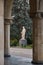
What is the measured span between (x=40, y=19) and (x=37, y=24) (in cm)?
38

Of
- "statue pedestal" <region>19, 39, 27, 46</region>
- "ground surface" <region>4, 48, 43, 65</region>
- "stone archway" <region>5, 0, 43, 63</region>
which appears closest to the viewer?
"stone archway" <region>5, 0, 43, 63</region>

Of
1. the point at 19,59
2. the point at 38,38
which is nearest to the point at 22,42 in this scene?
the point at 19,59

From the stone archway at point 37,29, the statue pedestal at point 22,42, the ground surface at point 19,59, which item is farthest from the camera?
the statue pedestal at point 22,42

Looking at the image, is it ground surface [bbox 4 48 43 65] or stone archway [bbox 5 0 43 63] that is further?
ground surface [bbox 4 48 43 65]

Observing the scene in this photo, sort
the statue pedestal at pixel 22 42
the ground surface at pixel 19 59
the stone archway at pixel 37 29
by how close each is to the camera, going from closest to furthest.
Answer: the stone archway at pixel 37 29
the ground surface at pixel 19 59
the statue pedestal at pixel 22 42

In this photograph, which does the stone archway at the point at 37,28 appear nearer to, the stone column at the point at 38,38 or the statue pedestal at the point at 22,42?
the stone column at the point at 38,38

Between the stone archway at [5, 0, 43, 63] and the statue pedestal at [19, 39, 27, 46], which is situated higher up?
the stone archway at [5, 0, 43, 63]

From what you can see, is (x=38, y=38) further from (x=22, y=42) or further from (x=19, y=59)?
(x=22, y=42)

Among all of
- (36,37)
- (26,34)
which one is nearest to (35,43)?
(36,37)

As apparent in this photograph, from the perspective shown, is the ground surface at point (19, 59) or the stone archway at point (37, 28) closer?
the stone archway at point (37, 28)

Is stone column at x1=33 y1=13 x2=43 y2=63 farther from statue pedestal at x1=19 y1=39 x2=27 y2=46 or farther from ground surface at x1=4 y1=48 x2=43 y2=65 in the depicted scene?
statue pedestal at x1=19 y1=39 x2=27 y2=46

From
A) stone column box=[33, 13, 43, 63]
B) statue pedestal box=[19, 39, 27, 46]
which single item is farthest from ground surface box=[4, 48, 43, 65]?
statue pedestal box=[19, 39, 27, 46]

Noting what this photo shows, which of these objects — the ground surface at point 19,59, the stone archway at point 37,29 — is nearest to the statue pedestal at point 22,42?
the ground surface at point 19,59

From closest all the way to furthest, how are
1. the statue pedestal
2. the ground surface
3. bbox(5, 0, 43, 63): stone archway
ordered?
bbox(5, 0, 43, 63): stone archway < the ground surface < the statue pedestal
